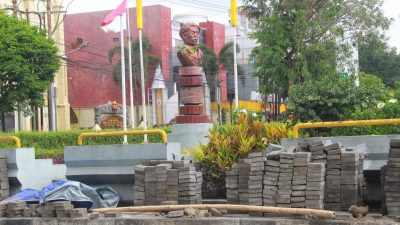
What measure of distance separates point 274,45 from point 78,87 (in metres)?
35.9

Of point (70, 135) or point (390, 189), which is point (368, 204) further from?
point (70, 135)

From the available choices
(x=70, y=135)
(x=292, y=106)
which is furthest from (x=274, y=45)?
(x=292, y=106)

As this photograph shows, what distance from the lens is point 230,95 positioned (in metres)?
65.1

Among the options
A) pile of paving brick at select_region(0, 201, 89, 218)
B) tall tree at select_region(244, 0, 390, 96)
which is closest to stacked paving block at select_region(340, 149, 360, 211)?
pile of paving brick at select_region(0, 201, 89, 218)

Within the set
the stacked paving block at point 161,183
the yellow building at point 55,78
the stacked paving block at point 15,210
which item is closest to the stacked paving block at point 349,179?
the stacked paving block at point 161,183

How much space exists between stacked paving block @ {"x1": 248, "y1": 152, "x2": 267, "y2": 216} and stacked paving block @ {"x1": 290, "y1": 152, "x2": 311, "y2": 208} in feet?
1.42

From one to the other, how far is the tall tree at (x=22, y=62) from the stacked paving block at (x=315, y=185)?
25.1 m

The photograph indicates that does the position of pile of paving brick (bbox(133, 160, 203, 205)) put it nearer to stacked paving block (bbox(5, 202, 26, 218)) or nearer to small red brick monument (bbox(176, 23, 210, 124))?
stacked paving block (bbox(5, 202, 26, 218))

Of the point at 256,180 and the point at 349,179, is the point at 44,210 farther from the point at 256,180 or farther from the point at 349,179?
the point at 349,179

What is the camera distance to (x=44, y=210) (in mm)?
8461

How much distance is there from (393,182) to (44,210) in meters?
4.49

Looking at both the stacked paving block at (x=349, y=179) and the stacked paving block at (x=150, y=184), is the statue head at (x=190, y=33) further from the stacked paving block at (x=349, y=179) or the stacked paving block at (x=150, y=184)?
the stacked paving block at (x=349, y=179)

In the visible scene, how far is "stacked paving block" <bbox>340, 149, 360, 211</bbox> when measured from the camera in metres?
7.69

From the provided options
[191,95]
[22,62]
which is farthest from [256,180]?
[22,62]
